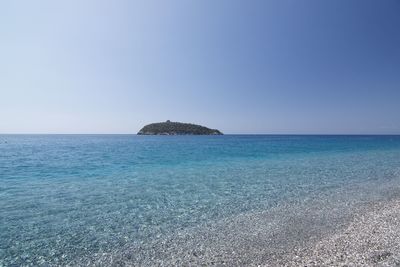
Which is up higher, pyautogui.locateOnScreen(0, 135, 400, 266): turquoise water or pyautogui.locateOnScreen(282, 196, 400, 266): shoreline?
pyautogui.locateOnScreen(282, 196, 400, 266): shoreline

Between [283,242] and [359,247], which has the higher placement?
[359,247]

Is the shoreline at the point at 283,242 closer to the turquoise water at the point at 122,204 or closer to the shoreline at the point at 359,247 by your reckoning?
the shoreline at the point at 359,247

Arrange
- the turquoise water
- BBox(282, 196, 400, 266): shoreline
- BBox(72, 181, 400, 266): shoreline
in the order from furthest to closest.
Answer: the turquoise water < BBox(72, 181, 400, 266): shoreline < BBox(282, 196, 400, 266): shoreline

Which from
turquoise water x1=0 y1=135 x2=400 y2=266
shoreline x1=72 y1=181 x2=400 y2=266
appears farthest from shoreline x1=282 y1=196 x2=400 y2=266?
turquoise water x1=0 y1=135 x2=400 y2=266

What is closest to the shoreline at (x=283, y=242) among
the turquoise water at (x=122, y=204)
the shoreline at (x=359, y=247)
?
the shoreline at (x=359, y=247)

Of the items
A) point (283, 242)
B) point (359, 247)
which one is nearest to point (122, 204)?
point (283, 242)

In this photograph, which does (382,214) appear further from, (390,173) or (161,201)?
(390,173)

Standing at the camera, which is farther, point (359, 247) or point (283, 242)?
point (283, 242)

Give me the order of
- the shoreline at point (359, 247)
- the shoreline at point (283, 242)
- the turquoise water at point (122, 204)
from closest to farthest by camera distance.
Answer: the shoreline at point (359, 247), the shoreline at point (283, 242), the turquoise water at point (122, 204)

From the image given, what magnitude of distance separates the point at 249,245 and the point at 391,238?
193 inches

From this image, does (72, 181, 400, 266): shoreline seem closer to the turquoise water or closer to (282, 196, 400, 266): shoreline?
(282, 196, 400, 266): shoreline

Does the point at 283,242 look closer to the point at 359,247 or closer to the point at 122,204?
the point at 359,247

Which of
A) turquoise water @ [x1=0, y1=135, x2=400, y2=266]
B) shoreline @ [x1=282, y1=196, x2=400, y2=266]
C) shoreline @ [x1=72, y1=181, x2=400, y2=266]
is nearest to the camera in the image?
shoreline @ [x1=282, y1=196, x2=400, y2=266]

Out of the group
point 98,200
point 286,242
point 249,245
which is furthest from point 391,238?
point 98,200
